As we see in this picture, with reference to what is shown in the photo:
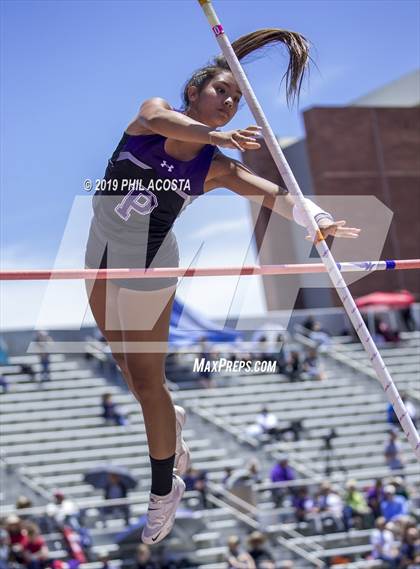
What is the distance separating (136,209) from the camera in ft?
13.4

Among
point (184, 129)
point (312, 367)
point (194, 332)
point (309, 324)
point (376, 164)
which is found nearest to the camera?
point (184, 129)

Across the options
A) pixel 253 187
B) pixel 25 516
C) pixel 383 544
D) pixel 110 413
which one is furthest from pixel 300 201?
pixel 110 413

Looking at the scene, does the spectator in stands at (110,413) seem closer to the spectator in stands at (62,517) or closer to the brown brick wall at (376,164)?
the spectator in stands at (62,517)

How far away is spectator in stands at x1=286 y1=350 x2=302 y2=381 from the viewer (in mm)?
15727

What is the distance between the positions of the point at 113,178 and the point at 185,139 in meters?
0.47

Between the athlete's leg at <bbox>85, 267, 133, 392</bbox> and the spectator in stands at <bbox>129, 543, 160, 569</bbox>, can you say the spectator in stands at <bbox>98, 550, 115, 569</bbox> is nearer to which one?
the spectator in stands at <bbox>129, 543, 160, 569</bbox>

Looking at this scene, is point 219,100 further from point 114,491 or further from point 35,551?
point 114,491

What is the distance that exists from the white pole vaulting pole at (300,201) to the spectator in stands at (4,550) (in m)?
6.13

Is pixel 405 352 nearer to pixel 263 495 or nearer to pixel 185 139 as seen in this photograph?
pixel 263 495

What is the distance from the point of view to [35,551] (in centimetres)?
956

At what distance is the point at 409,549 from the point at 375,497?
3.59 feet

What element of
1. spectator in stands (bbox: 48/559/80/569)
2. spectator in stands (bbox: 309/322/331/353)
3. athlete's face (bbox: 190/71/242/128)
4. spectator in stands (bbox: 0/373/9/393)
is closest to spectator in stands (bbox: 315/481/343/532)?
spectator in stands (bbox: 48/559/80/569)

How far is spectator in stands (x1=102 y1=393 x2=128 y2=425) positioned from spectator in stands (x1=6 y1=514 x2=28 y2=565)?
391cm

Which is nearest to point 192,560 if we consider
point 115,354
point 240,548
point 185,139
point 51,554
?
point 240,548
